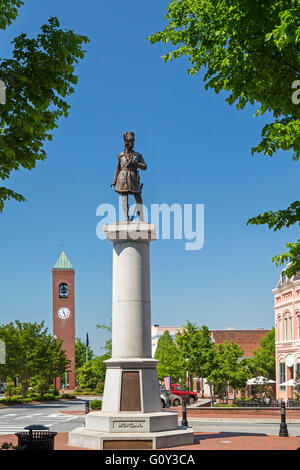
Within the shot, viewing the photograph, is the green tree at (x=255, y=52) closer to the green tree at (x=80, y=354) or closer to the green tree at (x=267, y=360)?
the green tree at (x=267, y=360)

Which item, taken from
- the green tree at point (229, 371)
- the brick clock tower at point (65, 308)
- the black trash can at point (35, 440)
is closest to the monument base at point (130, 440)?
the black trash can at point (35, 440)

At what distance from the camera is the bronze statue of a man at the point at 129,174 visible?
18969 millimetres

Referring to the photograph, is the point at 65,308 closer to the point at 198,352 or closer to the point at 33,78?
the point at 198,352

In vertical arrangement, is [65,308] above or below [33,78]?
below

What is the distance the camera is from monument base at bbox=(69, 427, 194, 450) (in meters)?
15.6

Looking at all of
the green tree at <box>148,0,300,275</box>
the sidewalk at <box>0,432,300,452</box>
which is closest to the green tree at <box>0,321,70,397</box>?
the sidewalk at <box>0,432,300,452</box>

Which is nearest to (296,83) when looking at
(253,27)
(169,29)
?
(253,27)

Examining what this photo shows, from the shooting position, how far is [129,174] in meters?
19.0

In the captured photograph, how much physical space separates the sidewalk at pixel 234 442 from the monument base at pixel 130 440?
0.26m

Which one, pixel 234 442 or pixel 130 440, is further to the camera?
pixel 234 442

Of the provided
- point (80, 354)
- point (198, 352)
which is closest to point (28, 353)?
point (198, 352)

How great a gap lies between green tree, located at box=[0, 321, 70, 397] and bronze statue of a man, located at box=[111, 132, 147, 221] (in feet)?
112

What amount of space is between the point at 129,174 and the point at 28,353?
126 feet

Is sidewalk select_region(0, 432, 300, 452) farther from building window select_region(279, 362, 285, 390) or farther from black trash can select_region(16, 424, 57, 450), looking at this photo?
building window select_region(279, 362, 285, 390)
